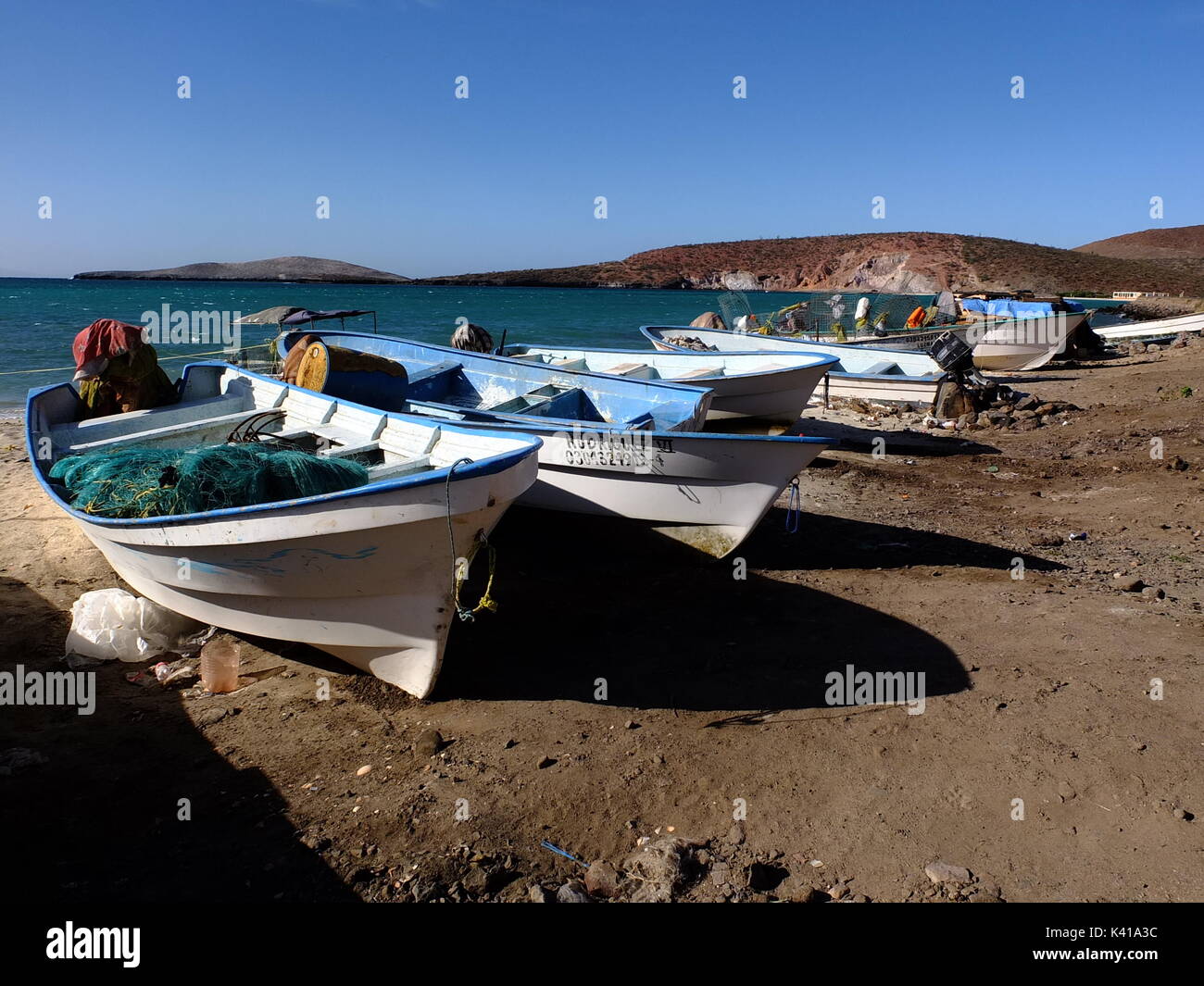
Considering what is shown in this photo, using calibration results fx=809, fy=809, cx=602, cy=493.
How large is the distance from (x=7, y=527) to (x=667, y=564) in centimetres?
649

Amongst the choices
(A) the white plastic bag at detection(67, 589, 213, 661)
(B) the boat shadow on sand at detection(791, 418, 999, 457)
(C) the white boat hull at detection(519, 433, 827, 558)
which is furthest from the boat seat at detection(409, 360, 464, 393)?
(B) the boat shadow on sand at detection(791, 418, 999, 457)

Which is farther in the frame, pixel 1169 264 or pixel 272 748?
pixel 1169 264

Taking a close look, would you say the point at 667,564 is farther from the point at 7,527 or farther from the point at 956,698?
the point at 7,527

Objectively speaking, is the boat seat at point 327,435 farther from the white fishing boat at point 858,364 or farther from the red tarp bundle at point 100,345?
the white fishing boat at point 858,364

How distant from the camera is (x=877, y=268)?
97.4 m

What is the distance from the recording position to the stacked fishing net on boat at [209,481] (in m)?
5.11

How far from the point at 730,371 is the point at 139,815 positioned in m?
9.87

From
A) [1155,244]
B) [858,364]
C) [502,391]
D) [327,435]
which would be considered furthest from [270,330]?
[1155,244]

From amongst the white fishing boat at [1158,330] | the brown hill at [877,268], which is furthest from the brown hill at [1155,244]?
the white fishing boat at [1158,330]

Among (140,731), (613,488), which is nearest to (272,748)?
(140,731)

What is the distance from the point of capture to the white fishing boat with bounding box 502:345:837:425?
35.3 ft

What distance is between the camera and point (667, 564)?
24.3ft

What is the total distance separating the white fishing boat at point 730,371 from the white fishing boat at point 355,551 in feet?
17.9
